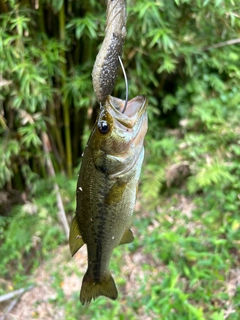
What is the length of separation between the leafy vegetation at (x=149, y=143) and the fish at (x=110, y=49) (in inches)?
39.1

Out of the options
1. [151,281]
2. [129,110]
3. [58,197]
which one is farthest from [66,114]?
[129,110]

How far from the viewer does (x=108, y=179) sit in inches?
38.4

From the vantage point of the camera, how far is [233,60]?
2549 millimetres

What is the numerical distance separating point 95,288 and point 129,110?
661 mm

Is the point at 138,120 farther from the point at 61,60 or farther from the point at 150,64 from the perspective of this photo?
the point at 150,64

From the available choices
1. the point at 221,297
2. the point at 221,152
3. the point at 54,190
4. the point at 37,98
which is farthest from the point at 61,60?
the point at 221,297

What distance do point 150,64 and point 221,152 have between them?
3.00 ft

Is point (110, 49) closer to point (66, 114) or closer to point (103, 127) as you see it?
point (103, 127)

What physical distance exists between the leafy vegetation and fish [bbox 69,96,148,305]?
817 mm

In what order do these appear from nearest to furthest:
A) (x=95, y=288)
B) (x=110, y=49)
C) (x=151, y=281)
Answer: (x=110, y=49) < (x=95, y=288) < (x=151, y=281)

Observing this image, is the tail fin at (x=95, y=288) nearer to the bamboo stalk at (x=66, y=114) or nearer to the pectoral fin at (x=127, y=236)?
the pectoral fin at (x=127, y=236)

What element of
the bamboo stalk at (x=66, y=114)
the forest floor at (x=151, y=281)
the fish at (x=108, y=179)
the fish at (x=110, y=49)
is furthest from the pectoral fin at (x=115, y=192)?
the bamboo stalk at (x=66, y=114)

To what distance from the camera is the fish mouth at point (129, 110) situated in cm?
89

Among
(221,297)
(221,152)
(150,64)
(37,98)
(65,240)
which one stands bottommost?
(65,240)
